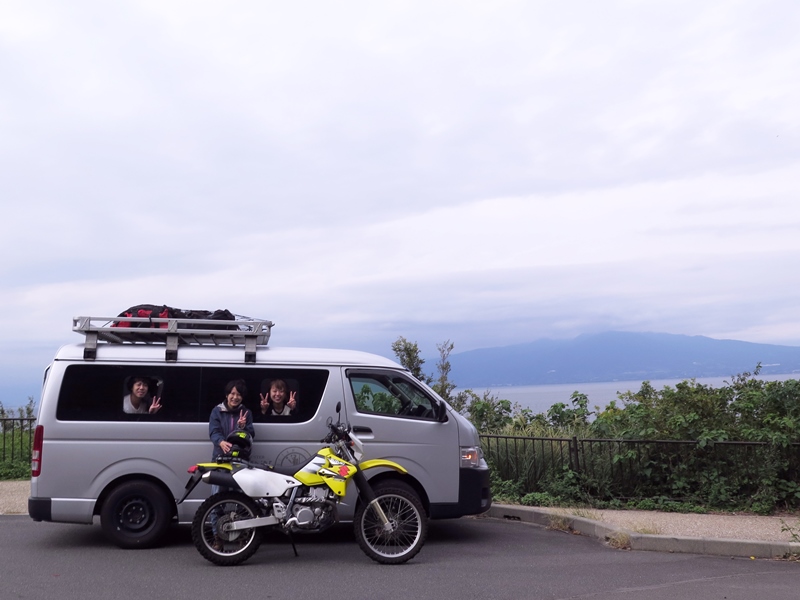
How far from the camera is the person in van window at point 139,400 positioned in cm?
874

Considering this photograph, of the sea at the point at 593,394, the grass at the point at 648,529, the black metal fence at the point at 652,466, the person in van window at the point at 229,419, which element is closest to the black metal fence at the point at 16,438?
the person in van window at the point at 229,419

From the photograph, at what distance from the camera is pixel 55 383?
8672 mm

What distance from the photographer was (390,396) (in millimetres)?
9227

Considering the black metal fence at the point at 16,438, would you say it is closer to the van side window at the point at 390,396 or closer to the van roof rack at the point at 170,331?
the van roof rack at the point at 170,331

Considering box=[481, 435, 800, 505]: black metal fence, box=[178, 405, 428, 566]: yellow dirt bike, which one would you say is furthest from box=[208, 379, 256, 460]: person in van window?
box=[481, 435, 800, 505]: black metal fence

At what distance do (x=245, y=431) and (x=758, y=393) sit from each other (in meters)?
7.33

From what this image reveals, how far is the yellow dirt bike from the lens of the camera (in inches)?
311

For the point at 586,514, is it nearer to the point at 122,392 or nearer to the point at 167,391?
the point at 167,391

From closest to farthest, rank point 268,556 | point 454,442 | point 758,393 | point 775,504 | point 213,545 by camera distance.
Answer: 1. point 213,545
2. point 268,556
3. point 454,442
4. point 775,504
5. point 758,393

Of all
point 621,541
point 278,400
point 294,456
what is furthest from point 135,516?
point 621,541

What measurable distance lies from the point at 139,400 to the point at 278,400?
4.79 feet

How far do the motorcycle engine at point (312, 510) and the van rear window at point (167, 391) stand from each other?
1.07 metres

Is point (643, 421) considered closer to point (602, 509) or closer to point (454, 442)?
point (602, 509)

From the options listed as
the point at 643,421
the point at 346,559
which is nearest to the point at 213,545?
the point at 346,559
